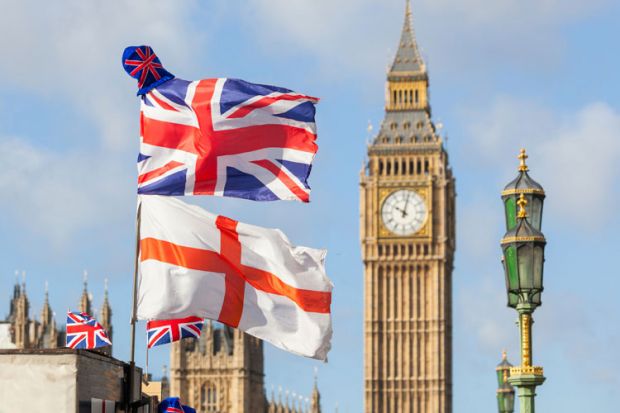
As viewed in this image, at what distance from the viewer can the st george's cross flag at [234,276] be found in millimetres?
17328

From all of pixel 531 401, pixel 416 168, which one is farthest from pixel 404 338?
pixel 531 401

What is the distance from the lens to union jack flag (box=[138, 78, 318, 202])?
17594 millimetres

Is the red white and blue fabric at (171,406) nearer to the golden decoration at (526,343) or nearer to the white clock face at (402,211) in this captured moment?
the golden decoration at (526,343)

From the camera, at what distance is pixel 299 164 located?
723 inches

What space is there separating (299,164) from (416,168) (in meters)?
92.6

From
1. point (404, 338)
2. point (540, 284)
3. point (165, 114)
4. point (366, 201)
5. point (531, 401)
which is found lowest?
point (531, 401)

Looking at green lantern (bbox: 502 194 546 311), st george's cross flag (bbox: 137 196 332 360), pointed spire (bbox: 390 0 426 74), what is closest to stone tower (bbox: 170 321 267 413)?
pointed spire (bbox: 390 0 426 74)

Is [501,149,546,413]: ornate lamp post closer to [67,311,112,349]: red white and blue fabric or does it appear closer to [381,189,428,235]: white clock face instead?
[67,311,112,349]: red white and blue fabric

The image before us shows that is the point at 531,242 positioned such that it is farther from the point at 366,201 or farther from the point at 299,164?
the point at 366,201

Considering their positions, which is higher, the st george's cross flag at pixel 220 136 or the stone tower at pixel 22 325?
the stone tower at pixel 22 325

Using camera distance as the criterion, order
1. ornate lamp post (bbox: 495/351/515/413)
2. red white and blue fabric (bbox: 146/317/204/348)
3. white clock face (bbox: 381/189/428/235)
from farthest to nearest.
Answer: white clock face (bbox: 381/189/428/235), ornate lamp post (bbox: 495/351/515/413), red white and blue fabric (bbox: 146/317/204/348)

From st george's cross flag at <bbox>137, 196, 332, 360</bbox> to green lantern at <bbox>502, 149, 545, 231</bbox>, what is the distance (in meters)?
2.65

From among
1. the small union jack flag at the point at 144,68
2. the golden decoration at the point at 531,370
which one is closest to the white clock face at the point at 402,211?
the golden decoration at the point at 531,370

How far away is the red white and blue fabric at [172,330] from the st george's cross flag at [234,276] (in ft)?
7.99
